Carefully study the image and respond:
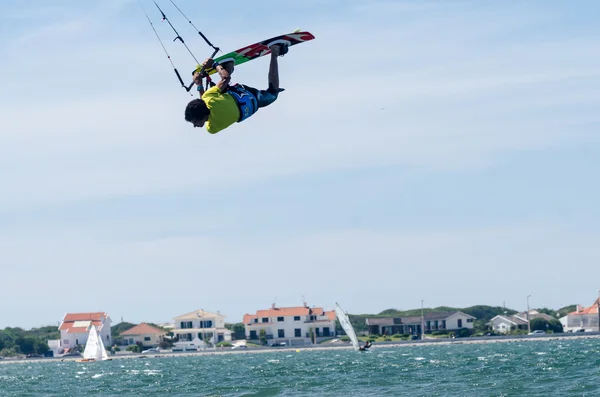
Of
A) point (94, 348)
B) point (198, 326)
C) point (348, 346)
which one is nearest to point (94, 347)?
point (94, 348)

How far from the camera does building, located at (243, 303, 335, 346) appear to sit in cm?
12050

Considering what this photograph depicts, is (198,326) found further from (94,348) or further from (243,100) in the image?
(243,100)

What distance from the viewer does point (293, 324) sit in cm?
12075

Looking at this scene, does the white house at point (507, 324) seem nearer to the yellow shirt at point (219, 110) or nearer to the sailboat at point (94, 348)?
the sailboat at point (94, 348)

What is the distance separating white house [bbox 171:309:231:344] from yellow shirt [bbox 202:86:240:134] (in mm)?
113913

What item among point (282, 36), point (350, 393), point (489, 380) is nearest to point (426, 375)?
point (489, 380)

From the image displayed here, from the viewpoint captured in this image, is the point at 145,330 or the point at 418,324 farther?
the point at 145,330

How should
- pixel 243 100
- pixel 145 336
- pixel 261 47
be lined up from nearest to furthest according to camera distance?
1. pixel 243 100
2. pixel 261 47
3. pixel 145 336

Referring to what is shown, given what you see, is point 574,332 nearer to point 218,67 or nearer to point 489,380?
point 489,380

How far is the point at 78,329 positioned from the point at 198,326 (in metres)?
14.6

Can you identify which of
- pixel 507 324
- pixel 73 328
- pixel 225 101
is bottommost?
pixel 225 101

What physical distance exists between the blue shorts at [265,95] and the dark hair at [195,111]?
36.0 inches

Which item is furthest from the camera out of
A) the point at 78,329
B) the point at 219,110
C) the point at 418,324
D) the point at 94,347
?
the point at 78,329

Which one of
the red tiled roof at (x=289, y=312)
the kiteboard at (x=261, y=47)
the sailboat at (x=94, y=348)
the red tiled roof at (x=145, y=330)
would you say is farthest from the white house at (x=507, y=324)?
the kiteboard at (x=261, y=47)
